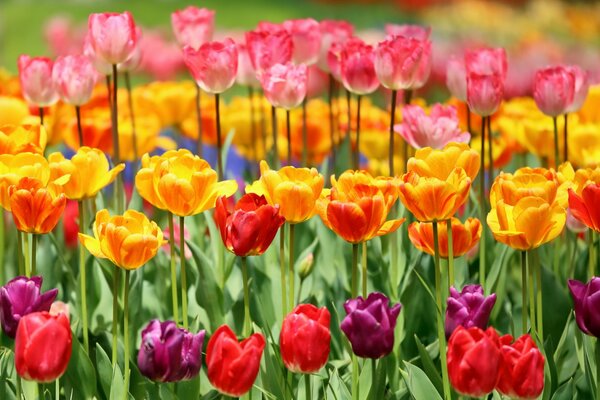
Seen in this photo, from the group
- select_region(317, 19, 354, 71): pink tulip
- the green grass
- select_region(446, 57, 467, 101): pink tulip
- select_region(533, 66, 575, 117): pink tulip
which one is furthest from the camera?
the green grass

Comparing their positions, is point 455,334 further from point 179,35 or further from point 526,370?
point 179,35

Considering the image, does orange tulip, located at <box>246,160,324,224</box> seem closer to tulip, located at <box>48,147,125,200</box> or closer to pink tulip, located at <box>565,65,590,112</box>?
tulip, located at <box>48,147,125,200</box>

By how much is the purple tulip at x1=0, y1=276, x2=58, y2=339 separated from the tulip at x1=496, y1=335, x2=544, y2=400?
640mm

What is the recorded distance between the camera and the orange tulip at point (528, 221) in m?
1.55

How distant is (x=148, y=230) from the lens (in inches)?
62.2

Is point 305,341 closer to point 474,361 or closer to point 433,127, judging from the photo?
point 474,361

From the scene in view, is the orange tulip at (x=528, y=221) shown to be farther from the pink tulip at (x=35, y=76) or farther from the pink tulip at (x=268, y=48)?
the pink tulip at (x=35, y=76)

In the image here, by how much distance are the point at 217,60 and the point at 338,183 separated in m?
0.46

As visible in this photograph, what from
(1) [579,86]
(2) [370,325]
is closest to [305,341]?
(2) [370,325]

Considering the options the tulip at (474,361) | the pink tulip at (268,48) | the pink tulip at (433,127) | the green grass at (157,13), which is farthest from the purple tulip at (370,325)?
the green grass at (157,13)

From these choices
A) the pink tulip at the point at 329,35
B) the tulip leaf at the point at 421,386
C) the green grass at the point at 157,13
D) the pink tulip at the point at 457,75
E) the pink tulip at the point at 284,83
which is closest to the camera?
the tulip leaf at the point at 421,386

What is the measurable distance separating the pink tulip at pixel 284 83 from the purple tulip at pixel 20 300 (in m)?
0.63

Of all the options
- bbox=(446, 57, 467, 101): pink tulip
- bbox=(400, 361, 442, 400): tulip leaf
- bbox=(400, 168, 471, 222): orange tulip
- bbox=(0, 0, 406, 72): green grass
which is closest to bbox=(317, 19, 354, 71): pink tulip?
bbox=(446, 57, 467, 101): pink tulip

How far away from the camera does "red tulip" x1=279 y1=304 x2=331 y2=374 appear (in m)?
1.44
